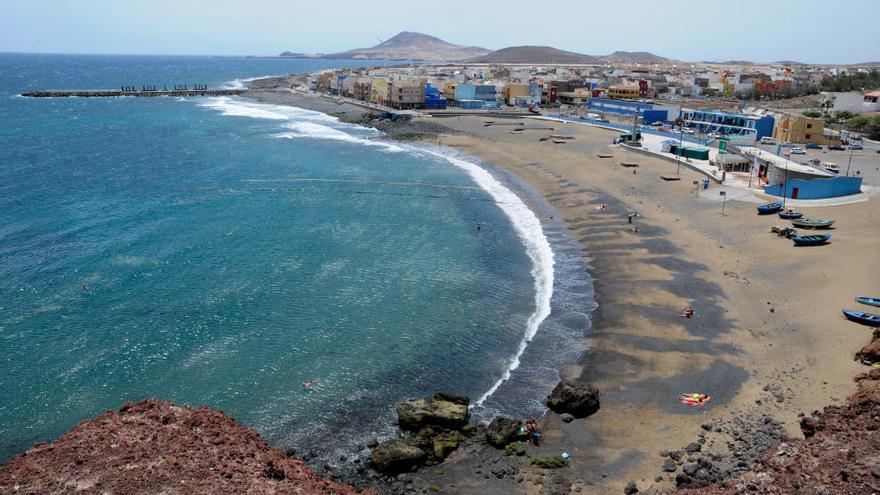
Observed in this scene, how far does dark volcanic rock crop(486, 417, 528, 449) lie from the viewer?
22.3 m

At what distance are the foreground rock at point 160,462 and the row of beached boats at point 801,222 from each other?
35.0 meters

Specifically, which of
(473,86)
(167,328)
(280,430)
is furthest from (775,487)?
(473,86)

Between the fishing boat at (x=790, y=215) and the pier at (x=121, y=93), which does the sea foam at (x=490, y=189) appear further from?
the pier at (x=121, y=93)

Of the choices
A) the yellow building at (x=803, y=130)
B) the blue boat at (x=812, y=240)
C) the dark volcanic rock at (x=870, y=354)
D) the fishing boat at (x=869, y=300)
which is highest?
the yellow building at (x=803, y=130)

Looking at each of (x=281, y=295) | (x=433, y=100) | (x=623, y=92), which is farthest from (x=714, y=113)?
(x=281, y=295)

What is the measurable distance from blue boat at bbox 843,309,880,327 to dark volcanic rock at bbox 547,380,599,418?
15008 mm

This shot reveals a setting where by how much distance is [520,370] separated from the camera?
2795 centimetres

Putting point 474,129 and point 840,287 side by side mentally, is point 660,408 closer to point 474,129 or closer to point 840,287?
point 840,287

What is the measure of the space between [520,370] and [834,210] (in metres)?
32.8

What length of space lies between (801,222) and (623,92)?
89.4 metres

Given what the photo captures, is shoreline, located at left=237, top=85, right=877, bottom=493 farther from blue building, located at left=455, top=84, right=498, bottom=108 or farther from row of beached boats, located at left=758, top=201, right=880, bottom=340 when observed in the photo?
blue building, located at left=455, top=84, right=498, bottom=108

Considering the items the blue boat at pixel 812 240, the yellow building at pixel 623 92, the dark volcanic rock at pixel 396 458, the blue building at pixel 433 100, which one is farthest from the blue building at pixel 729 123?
the dark volcanic rock at pixel 396 458

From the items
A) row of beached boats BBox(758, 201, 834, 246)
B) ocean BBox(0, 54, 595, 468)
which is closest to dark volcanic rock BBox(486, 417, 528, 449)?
ocean BBox(0, 54, 595, 468)

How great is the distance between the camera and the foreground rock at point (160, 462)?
16.9 metres
